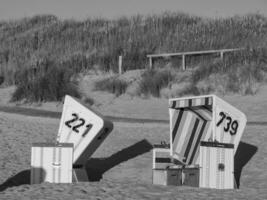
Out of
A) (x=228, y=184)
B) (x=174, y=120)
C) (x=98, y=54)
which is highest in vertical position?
(x=98, y=54)

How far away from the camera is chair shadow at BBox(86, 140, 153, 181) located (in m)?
16.7

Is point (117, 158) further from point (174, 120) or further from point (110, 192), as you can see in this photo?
point (110, 192)

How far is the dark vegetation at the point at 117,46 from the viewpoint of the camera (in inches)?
1158

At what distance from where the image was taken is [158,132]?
2098cm

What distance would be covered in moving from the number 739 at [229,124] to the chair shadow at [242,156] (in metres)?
1.16

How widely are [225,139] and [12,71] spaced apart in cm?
2046

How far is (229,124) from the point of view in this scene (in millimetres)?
15531

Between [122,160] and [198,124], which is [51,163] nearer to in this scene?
[198,124]

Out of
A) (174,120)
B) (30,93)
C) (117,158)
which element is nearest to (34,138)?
(117,158)

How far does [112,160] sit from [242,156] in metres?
2.93

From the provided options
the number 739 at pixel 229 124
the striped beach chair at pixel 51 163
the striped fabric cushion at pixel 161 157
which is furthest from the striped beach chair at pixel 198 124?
the striped beach chair at pixel 51 163

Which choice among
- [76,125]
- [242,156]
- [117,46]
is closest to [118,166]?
[76,125]

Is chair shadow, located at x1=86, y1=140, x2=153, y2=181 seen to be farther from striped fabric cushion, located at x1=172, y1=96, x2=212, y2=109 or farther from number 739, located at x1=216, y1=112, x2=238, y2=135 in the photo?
number 739, located at x1=216, y1=112, x2=238, y2=135

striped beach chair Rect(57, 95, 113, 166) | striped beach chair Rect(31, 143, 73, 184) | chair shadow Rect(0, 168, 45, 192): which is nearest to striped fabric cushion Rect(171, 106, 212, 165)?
striped beach chair Rect(57, 95, 113, 166)
